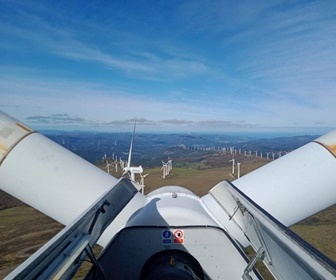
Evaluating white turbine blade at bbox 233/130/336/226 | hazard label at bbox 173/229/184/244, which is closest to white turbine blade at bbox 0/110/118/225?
hazard label at bbox 173/229/184/244

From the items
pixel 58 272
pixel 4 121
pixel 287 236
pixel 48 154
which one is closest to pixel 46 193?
pixel 48 154

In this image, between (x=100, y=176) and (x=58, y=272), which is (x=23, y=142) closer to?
(x=100, y=176)

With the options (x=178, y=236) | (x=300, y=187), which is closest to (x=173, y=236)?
(x=178, y=236)

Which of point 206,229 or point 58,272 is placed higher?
point 58,272

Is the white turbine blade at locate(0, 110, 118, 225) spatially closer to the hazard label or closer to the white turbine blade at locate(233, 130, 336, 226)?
the hazard label

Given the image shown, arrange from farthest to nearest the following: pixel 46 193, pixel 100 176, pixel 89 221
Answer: pixel 100 176 → pixel 46 193 → pixel 89 221

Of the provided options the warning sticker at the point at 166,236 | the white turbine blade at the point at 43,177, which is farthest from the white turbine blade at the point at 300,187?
the white turbine blade at the point at 43,177

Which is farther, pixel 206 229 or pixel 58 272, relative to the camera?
pixel 206 229

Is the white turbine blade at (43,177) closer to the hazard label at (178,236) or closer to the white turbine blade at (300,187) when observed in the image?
the hazard label at (178,236)
